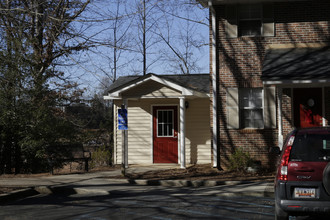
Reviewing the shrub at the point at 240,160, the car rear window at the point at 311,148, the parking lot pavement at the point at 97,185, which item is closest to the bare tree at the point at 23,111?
the parking lot pavement at the point at 97,185

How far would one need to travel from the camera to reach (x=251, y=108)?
1608cm

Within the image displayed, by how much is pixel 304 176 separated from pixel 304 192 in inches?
9.3

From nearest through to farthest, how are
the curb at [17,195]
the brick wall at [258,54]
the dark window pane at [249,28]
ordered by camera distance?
1. the curb at [17,195]
2. the brick wall at [258,54]
3. the dark window pane at [249,28]

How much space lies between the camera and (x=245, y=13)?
53.8 feet

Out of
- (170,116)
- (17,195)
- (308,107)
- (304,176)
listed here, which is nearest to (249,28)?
(308,107)

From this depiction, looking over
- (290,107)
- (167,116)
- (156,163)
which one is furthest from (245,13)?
(156,163)

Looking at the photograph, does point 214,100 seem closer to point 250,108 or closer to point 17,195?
point 250,108

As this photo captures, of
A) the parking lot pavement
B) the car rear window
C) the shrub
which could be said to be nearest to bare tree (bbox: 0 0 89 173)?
the parking lot pavement

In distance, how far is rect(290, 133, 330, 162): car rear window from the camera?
22.2ft

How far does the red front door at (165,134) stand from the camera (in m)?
18.6

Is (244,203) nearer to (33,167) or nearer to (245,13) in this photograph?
(245,13)

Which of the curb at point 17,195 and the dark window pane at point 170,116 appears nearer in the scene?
the curb at point 17,195

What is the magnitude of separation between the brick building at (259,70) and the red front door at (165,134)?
277 cm

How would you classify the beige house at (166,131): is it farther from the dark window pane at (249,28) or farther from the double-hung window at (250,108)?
the dark window pane at (249,28)
